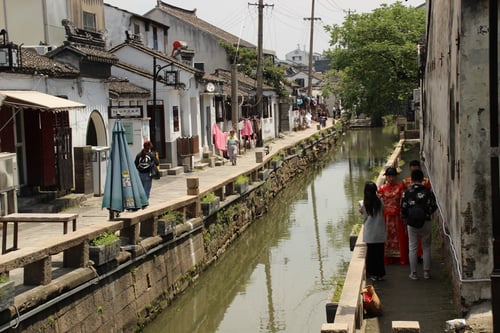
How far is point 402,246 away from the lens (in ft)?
35.2

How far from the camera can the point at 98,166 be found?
59.8ft

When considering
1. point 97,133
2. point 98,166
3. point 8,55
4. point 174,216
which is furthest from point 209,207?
point 97,133

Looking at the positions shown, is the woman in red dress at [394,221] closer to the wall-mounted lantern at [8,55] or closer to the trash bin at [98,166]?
the wall-mounted lantern at [8,55]

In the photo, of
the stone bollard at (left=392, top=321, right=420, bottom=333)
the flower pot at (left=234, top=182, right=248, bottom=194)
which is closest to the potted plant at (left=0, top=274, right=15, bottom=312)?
the stone bollard at (left=392, top=321, right=420, bottom=333)

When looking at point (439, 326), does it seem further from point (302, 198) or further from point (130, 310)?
point (302, 198)

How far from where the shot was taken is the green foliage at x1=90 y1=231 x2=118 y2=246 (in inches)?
401

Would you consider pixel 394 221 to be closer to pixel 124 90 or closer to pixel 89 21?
pixel 124 90

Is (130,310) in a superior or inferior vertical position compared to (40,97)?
inferior

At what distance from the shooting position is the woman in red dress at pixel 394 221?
10508 mm

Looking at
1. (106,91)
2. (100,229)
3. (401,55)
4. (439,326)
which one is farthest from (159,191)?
(401,55)

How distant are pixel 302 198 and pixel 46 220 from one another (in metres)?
16.9

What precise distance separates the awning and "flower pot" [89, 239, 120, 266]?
365cm

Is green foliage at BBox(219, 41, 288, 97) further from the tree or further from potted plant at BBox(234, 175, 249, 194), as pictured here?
potted plant at BBox(234, 175, 249, 194)

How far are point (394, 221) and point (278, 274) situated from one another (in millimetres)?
5592
